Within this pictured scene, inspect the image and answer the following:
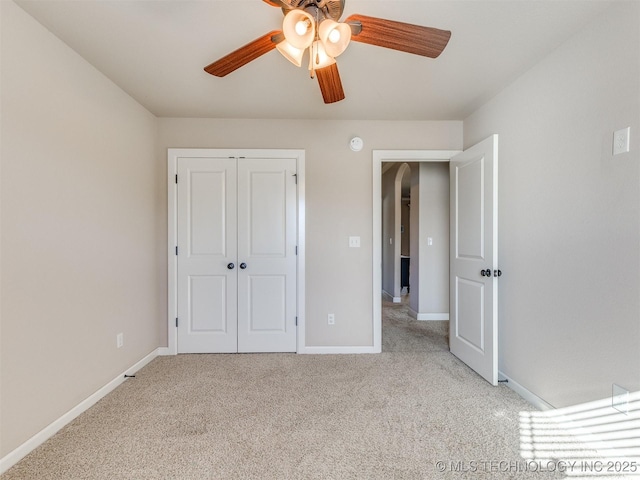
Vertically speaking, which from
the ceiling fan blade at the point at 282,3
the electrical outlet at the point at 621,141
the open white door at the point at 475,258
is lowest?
the open white door at the point at 475,258

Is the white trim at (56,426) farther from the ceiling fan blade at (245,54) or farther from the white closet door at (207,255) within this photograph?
the ceiling fan blade at (245,54)

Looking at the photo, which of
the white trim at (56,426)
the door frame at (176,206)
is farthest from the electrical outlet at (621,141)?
the white trim at (56,426)

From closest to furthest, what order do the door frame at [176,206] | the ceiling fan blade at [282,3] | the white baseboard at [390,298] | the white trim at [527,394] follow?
the ceiling fan blade at [282,3] → the white trim at [527,394] → the door frame at [176,206] → the white baseboard at [390,298]

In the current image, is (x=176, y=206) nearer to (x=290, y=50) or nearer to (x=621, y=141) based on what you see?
(x=290, y=50)

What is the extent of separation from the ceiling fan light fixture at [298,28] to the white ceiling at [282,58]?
1.57 feet

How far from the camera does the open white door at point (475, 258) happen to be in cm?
235

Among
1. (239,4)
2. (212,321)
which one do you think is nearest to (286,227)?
(212,321)

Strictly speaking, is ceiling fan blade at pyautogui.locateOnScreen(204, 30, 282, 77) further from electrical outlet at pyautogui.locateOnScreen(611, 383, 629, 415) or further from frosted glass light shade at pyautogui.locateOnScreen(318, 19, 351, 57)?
electrical outlet at pyautogui.locateOnScreen(611, 383, 629, 415)

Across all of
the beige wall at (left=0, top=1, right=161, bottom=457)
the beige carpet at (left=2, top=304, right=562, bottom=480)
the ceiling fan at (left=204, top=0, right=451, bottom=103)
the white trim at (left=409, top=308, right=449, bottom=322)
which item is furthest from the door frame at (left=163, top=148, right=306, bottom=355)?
the white trim at (left=409, top=308, right=449, bottom=322)

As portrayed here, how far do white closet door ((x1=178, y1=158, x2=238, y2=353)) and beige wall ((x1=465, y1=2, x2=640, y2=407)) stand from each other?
96.2 inches

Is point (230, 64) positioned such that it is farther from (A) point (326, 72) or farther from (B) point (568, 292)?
(B) point (568, 292)

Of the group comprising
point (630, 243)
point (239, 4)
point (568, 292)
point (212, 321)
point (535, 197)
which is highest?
point (239, 4)

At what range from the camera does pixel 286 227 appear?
3061 mm

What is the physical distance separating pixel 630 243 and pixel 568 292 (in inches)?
18.1
